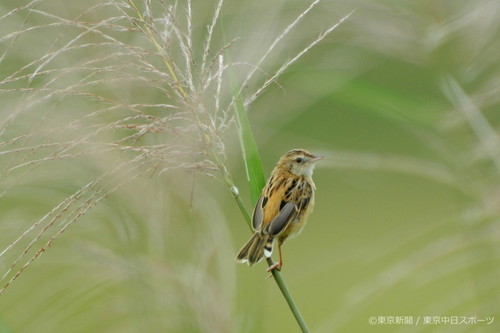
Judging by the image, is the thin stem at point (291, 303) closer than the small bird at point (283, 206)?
Yes

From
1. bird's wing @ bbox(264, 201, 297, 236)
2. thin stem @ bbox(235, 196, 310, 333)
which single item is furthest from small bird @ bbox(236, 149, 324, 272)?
thin stem @ bbox(235, 196, 310, 333)

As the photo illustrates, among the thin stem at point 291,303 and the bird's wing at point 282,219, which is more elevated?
the bird's wing at point 282,219

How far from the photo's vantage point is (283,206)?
211 centimetres

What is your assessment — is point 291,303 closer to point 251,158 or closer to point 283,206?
point 251,158

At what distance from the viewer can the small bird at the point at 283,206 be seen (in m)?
1.89

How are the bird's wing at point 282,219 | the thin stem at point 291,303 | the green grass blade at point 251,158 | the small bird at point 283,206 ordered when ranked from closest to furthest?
the thin stem at point 291,303, the green grass blade at point 251,158, the small bird at point 283,206, the bird's wing at point 282,219

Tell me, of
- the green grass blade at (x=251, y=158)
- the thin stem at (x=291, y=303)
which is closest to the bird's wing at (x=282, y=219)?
the green grass blade at (x=251, y=158)

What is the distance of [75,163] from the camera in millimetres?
2289

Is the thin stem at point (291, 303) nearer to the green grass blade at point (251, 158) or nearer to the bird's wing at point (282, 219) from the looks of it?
the green grass blade at point (251, 158)

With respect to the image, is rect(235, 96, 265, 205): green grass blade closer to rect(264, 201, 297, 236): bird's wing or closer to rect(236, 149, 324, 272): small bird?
rect(236, 149, 324, 272): small bird

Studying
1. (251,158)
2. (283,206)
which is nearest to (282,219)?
(283,206)

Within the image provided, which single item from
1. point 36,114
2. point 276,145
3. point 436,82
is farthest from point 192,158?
point 276,145

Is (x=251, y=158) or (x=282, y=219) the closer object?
(x=251, y=158)

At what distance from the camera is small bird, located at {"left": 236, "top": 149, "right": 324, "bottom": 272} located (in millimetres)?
1892
